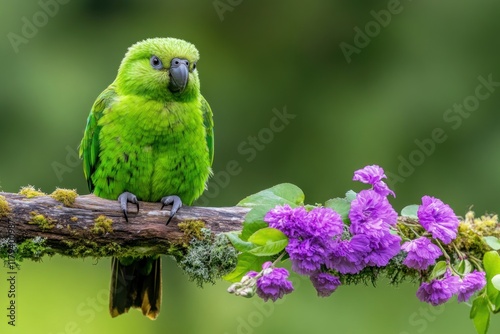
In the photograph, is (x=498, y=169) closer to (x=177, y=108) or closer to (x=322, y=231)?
(x=177, y=108)

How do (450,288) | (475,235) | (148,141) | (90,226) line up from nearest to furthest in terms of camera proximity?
(450,288)
(90,226)
(475,235)
(148,141)

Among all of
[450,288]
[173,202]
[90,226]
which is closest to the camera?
[450,288]

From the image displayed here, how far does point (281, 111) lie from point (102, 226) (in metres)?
5.52

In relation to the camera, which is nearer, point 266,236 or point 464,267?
point 266,236

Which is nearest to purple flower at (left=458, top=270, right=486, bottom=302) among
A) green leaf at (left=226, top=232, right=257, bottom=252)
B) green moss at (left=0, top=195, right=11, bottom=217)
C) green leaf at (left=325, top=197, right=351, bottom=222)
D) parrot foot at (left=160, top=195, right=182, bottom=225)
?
green leaf at (left=325, top=197, right=351, bottom=222)

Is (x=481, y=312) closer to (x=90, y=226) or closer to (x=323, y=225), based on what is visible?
(x=323, y=225)

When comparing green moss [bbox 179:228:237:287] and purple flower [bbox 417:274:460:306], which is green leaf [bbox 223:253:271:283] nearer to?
green moss [bbox 179:228:237:287]

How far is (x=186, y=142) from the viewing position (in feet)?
14.4

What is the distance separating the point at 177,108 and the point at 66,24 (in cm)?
530

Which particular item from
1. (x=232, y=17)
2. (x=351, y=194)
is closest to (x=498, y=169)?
(x=232, y=17)

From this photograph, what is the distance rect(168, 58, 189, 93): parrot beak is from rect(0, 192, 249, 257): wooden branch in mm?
820

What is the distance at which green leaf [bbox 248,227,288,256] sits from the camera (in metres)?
3.20

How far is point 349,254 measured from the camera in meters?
3.26

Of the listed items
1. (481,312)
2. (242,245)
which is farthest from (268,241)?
(481,312)
